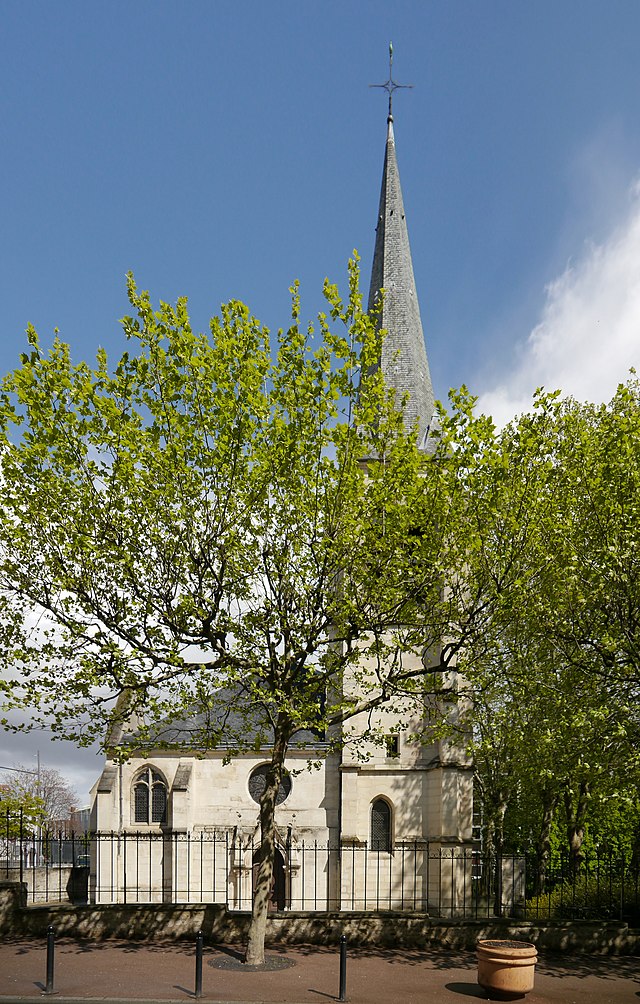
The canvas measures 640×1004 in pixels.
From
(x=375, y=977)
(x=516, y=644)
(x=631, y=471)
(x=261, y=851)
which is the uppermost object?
(x=631, y=471)

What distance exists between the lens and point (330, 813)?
101ft

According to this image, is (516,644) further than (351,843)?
No

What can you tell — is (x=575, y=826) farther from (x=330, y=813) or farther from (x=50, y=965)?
(x=50, y=965)

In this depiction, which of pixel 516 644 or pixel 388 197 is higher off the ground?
pixel 388 197

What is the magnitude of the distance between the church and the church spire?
59 millimetres

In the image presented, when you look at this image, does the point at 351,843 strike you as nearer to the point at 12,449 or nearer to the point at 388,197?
the point at 12,449

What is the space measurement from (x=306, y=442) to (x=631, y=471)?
248 inches

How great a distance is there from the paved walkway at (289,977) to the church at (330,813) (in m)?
9.61

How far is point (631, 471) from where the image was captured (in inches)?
618

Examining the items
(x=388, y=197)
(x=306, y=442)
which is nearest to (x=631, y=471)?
(x=306, y=442)

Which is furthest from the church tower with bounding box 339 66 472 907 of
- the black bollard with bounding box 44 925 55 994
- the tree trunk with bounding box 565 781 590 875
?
the black bollard with bounding box 44 925 55 994

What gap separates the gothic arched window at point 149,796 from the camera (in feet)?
109

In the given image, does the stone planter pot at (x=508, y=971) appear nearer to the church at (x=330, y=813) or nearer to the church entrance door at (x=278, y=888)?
the church at (x=330, y=813)

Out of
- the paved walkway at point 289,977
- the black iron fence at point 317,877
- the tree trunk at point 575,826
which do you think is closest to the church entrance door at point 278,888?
the black iron fence at point 317,877
